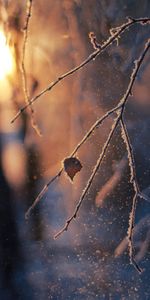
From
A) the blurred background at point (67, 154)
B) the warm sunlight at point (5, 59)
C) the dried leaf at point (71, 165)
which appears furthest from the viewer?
the warm sunlight at point (5, 59)

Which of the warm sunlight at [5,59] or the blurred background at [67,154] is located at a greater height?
the warm sunlight at [5,59]

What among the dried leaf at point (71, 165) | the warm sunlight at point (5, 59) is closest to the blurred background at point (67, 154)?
the warm sunlight at point (5, 59)

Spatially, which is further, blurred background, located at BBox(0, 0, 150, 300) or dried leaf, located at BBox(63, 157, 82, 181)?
blurred background, located at BBox(0, 0, 150, 300)

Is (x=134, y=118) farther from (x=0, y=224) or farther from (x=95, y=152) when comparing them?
(x=0, y=224)

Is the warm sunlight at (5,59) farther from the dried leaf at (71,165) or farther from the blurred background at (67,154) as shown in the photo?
the dried leaf at (71,165)

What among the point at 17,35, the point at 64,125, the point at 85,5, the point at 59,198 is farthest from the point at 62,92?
the point at 59,198

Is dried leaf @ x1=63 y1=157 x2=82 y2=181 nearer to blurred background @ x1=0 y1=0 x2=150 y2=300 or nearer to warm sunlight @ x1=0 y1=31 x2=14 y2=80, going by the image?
blurred background @ x1=0 y1=0 x2=150 y2=300

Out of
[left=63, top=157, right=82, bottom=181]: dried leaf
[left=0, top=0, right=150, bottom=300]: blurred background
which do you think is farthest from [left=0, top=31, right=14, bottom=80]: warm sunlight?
[left=63, top=157, right=82, bottom=181]: dried leaf

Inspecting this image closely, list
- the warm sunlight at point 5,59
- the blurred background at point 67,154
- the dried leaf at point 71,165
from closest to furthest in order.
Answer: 1. the dried leaf at point 71,165
2. the blurred background at point 67,154
3. the warm sunlight at point 5,59
